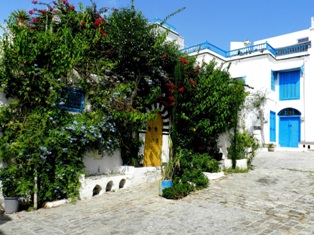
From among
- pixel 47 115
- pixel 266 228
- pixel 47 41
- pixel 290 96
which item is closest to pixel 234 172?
→ pixel 266 228

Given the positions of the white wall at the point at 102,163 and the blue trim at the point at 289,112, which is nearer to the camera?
the white wall at the point at 102,163

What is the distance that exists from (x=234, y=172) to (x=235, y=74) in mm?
11288

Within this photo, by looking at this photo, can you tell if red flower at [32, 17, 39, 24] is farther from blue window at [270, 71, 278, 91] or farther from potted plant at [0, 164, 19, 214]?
blue window at [270, 71, 278, 91]

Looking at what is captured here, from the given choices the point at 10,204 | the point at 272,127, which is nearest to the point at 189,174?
the point at 10,204

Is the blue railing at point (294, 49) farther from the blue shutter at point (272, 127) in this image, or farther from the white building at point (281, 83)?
the blue shutter at point (272, 127)

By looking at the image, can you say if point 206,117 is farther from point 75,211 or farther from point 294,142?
point 294,142

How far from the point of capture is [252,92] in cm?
1825

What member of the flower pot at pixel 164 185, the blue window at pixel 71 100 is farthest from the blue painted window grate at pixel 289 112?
the blue window at pixel 71 100

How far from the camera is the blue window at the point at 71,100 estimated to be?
22.8ft

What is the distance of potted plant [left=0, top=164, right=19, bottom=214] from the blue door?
709 inches

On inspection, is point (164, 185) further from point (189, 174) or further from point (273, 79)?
point (273, 79)

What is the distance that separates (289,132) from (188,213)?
1611 centimetres

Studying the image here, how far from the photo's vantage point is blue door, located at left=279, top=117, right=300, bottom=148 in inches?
720

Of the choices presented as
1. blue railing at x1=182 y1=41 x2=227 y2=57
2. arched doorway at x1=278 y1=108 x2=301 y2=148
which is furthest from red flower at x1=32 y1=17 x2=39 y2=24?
arched doorway at x1=278 y1=108 x2=301 y2=148
